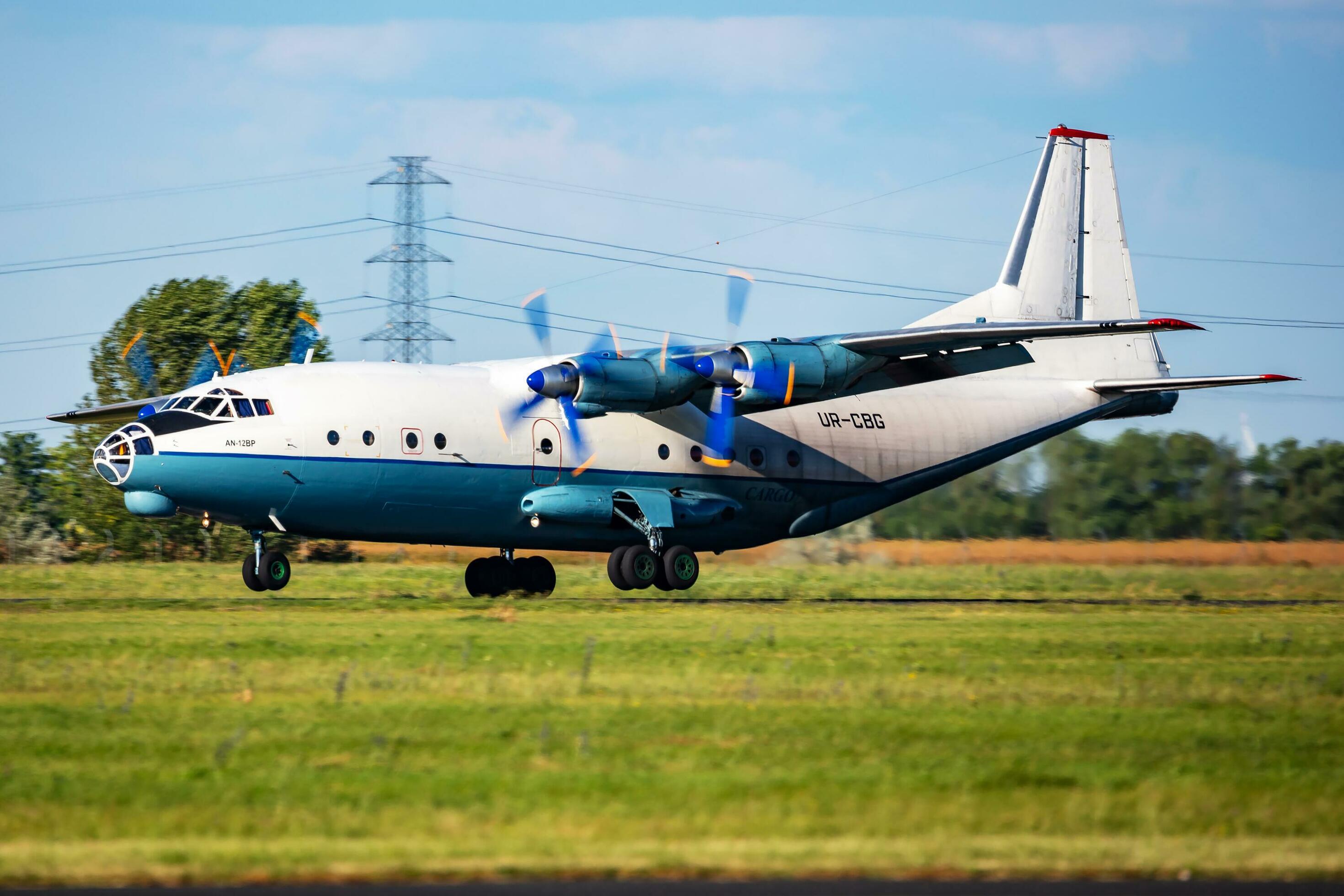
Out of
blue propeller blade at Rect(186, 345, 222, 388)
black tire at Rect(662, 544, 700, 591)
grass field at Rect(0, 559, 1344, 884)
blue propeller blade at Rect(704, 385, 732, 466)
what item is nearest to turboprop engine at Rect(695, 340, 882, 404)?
blue propeller blade at Rect(704, 385, 732, 466)

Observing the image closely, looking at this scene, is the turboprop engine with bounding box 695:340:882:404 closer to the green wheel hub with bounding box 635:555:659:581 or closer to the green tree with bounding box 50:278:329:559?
the green wheel hub with bounding box 635:555:659:581

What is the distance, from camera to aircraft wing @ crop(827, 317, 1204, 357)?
24.8 m

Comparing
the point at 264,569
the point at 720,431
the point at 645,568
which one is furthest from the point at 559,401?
the point at 264,569

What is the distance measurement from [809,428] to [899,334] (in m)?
3.96

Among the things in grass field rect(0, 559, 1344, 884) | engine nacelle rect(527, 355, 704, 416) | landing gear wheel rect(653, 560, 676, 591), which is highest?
engine nacelle rect(527, 355, 704, 416)

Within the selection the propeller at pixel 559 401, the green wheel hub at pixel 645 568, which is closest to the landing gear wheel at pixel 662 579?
the green wheel hub at pixel 645 568

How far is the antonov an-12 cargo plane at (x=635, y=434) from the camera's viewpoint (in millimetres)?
23359

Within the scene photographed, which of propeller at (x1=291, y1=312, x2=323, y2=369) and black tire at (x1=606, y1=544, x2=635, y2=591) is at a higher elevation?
propeller at (x1=291, y1=312, x2=323, y2=369)

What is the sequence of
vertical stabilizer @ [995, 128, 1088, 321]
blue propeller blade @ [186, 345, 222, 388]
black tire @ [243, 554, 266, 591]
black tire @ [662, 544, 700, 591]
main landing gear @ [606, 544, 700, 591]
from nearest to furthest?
black tire @ [243, 554, 266, 591]
main landing gear @ [606, 544, 700, 591]
black tire @ [662, 544, 700, 591]
blue propeller blade @ [186, 345, 222, 388]
vertical stabilizer @ [995, 128, 1088, 321]

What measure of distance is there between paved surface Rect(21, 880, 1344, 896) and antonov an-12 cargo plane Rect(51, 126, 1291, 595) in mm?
15870

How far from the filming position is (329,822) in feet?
30.2

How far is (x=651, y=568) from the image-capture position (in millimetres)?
26141

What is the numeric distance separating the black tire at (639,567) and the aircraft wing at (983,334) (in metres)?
5.11

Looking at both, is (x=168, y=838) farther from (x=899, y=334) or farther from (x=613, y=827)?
(x=899, y=334)
